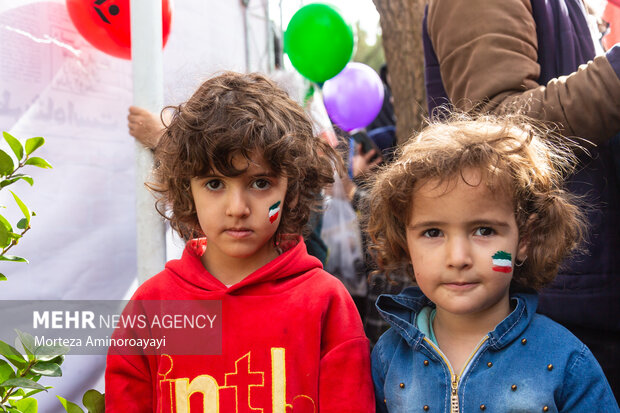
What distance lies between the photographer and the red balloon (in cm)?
234

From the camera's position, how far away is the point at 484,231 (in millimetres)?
1415

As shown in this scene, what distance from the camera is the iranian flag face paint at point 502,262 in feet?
4.54

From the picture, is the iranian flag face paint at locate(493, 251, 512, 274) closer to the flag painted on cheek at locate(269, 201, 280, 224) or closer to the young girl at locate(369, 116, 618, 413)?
the young girl at locate(369, 116, 618, 413)

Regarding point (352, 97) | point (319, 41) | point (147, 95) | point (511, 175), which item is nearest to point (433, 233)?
point (511, 175)

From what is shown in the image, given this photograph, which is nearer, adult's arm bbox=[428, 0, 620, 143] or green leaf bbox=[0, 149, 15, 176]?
green leaf bbox=[0, 149, 15, 176]

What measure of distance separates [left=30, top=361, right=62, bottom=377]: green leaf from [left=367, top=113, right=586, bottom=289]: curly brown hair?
0.87 meters

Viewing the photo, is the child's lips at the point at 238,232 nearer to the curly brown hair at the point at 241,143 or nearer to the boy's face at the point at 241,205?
the boy's face at the point at 241,205

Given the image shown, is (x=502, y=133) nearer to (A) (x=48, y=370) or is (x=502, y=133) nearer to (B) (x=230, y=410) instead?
(B) (x=230, y=410)

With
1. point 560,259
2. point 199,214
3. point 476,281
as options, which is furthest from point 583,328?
point 199,214

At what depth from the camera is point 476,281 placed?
139 centimetres

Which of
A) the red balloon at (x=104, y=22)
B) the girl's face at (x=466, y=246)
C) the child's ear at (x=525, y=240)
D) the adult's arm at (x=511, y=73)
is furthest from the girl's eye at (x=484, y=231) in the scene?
the red balloon at (x=104, y=22)

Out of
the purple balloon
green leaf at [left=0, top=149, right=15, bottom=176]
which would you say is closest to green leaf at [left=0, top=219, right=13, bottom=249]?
green leaf at [left=0, top=149, right=15, bottom=176]

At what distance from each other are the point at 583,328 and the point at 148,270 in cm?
135

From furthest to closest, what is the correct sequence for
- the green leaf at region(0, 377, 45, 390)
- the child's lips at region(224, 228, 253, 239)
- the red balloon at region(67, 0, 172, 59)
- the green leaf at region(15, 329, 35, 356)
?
the red balloon at region(67, 0, 172, 59), the child's lips at region(224, 228, 253, 239), the green leaf at region(15, 329, 35, 356), the green leaf at region(0, 377, 45, 390)
